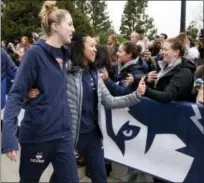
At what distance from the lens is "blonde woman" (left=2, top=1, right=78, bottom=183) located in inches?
104

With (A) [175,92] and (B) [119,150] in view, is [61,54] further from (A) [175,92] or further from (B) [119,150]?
(B) [119,150]

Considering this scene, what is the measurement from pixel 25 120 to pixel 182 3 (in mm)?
7066

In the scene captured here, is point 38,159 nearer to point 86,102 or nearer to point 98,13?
point 86,102

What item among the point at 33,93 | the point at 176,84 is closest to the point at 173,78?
the point at 176,84

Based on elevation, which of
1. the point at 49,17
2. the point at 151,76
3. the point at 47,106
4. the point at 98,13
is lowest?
the point at 98,13

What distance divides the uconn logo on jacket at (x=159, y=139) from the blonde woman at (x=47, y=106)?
1254 millimetres

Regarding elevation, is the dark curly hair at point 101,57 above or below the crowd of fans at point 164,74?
above

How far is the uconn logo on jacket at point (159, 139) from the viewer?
11.9 ft

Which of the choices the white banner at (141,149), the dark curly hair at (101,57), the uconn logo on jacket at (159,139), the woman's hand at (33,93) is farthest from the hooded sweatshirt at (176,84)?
the woman's hand at (33,93)

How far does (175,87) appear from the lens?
362 cm

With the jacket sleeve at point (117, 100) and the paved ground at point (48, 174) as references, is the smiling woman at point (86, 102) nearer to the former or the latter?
the jacket sleeve at point (117, 100)

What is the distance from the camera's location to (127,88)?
414 cm

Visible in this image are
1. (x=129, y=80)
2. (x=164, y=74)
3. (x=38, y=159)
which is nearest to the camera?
(x=38, y=159)

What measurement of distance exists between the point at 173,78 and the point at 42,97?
1470 millimetres
